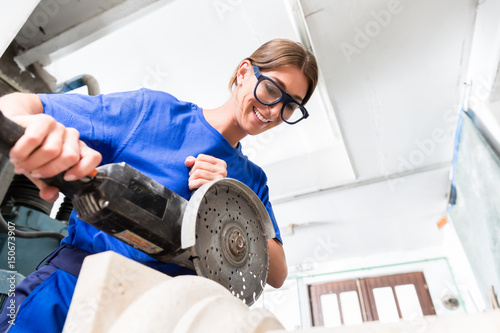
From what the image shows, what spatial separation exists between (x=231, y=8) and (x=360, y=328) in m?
2.09

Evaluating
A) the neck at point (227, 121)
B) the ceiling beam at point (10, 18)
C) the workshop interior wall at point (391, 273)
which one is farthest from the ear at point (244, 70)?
the workshop interior wall at point (391, 273)

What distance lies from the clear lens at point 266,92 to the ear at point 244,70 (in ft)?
0.47

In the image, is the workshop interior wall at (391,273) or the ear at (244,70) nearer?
the ear at (244,70)

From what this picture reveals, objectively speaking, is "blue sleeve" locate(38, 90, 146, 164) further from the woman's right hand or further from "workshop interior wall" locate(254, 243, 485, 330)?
"workshop interior wall" locate(254, 243, 485, 330)

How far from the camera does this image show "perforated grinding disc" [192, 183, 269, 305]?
0.76 m

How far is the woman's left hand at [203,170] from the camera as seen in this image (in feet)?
2.96

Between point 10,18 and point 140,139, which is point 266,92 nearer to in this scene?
point 140,139

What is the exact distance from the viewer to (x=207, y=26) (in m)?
2.14

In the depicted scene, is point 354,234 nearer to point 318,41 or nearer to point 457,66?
point 457,66

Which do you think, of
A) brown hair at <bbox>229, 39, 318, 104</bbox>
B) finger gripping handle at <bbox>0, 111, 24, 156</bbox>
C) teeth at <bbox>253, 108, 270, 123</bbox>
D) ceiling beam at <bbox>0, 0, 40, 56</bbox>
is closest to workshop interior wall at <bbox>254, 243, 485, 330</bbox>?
brown hair at <bbox>229, 39, 318, 104</bbox>

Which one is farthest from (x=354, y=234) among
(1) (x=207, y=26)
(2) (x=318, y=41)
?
(1) (x=207, y=26)

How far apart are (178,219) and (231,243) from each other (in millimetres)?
164

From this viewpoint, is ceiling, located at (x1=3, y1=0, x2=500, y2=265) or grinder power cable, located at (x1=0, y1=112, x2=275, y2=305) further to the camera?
ceiling, located at (x1=3, y1=0, x2=500, y2=265)

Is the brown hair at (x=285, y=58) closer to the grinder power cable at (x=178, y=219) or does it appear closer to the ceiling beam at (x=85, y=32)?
the grinder power cable at (x=178, y=219)
